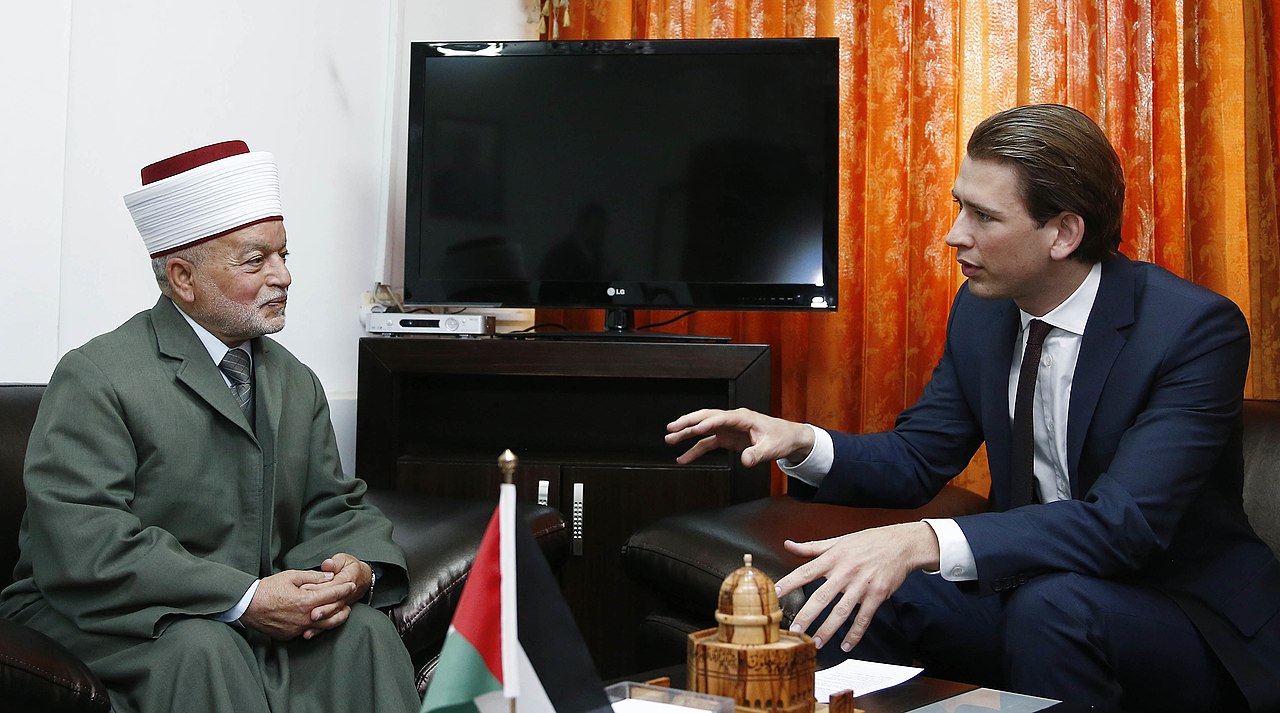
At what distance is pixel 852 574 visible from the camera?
133 centimetres

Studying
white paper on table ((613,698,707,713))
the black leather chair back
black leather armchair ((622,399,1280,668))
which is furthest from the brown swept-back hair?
the black leather chair back

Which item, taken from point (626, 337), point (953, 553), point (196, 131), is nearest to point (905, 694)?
point (953, 553)

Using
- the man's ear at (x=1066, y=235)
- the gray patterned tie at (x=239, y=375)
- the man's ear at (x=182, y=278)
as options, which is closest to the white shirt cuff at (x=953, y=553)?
the man's ear at (x=1066, y=235)

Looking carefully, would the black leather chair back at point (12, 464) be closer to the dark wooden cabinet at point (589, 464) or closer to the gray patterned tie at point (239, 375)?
the gray patterned tie at point (239, 375)

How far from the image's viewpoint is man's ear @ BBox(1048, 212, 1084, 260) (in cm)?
179

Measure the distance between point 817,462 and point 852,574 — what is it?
601 mm

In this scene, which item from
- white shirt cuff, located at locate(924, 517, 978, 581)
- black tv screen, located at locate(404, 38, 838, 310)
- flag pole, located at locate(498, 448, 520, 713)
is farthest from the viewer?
black tv screen, located at locate(404, 38, 838, 310)

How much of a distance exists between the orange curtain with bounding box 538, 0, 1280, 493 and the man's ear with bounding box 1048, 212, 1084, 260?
101 cm

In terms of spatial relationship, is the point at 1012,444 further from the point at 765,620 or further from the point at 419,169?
the point at 419,169

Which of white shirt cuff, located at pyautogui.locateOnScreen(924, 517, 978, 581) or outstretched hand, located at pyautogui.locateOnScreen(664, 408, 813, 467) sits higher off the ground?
outstretched hand, located at pyautogui.locateOnScreen(664, 408, 813, 467)

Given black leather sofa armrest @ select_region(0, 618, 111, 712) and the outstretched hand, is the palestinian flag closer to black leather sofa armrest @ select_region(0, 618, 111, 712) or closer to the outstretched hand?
black leather sofa armrest @ select_region(0, 618, 111, 712)

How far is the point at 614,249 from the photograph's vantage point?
110 inches

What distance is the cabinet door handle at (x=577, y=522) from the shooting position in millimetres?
2602

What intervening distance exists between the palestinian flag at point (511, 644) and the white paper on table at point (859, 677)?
0.45 m
